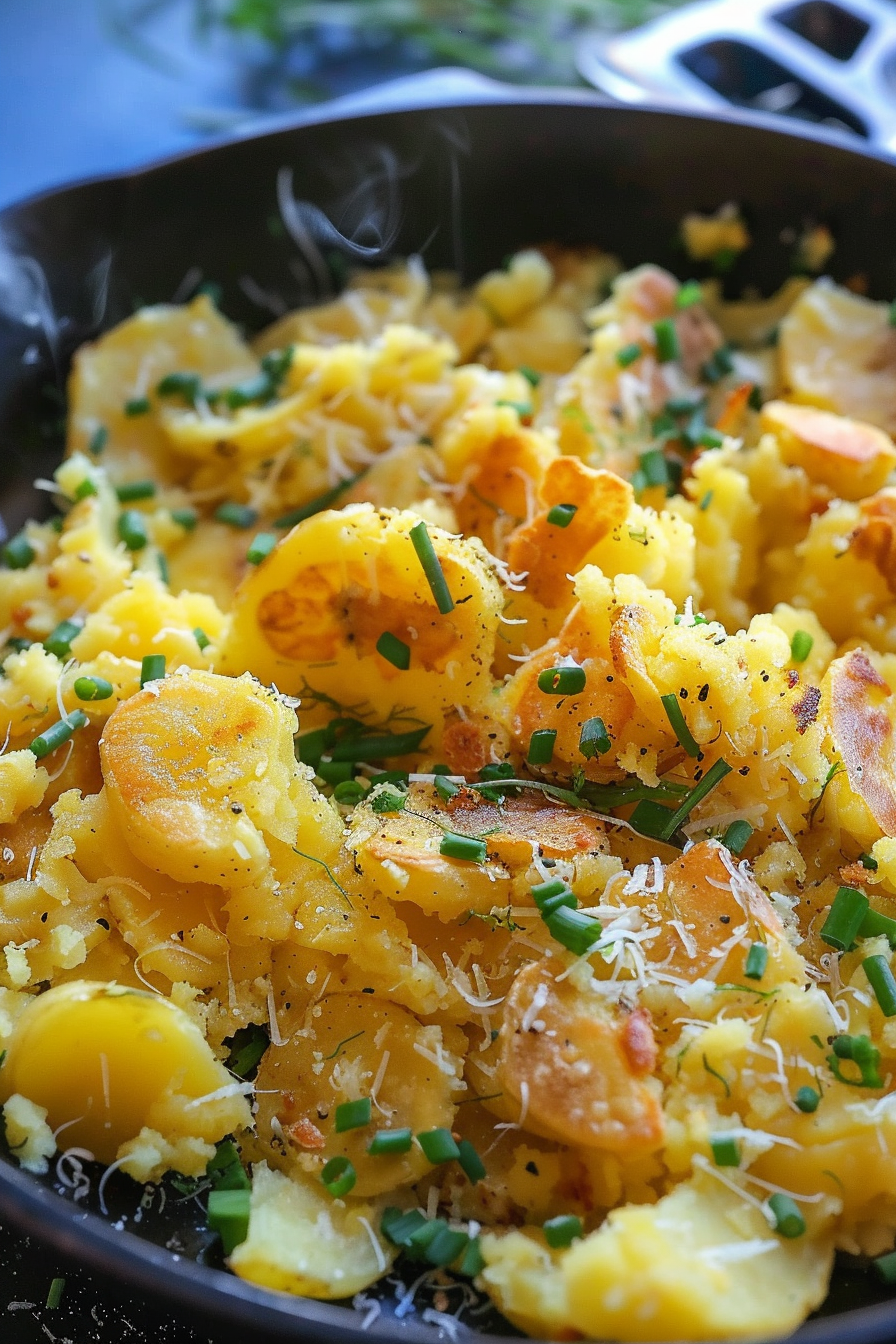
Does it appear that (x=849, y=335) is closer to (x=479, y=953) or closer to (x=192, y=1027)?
(x=479, y=953)

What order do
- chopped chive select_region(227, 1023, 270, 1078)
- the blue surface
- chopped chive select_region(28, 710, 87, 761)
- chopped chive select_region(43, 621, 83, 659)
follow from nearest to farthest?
chopped chive select_region(227, 1023, 270, 1078), chopped chive select_region(28, 710, 87, 761), chopped chive select_region(43, 621, 83, 659), the blue surface

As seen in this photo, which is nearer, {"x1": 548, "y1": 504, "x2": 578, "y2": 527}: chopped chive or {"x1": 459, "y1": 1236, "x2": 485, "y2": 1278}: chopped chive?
{"x1": 459, "y1": 1236, "x2": 485, "y2": 1278}: chopped chive

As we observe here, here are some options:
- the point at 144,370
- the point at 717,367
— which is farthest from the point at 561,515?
the point at 144,370

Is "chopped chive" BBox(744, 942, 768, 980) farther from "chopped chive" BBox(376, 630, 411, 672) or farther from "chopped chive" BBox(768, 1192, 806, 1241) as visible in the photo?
"chopped chive" BBox(376, 630, 411, 672)

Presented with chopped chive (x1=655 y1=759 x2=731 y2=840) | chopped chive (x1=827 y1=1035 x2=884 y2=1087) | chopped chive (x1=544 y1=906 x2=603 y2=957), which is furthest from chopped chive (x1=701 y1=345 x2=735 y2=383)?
chopped chive (x1=827 y1=1035 x2=884 y2=1087)

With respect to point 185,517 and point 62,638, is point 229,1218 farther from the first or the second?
point 185,517

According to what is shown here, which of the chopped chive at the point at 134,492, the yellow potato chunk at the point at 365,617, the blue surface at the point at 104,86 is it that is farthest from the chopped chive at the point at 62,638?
the blue surface at the point at 104,86

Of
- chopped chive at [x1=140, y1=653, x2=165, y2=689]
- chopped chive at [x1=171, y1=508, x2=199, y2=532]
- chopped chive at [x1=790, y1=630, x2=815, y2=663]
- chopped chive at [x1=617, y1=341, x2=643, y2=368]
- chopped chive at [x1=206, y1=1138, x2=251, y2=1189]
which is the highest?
chopped chive at [x1=617, y1=341, x2=643, y2=368]
